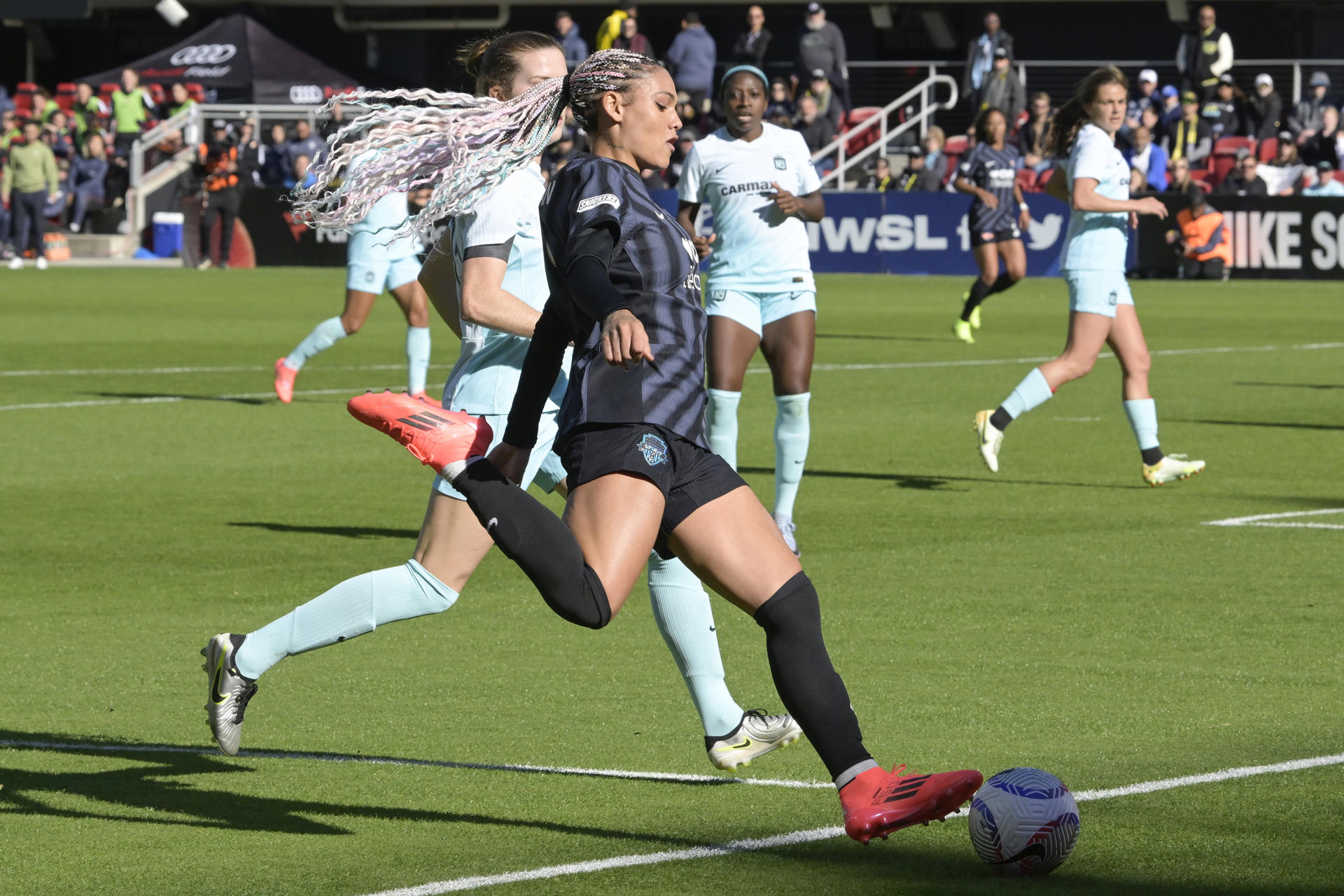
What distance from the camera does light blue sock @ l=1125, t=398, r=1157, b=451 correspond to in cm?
1305

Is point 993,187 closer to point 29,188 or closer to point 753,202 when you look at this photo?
point 753,202

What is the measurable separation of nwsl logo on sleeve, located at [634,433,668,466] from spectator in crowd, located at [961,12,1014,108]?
34697 millimetres

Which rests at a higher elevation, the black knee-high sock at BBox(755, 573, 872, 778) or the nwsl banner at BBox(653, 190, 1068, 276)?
the black knee-high sock at BBox(755, 573, 872, 778)

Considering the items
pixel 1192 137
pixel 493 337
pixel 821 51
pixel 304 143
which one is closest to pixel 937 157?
pixel 821 51

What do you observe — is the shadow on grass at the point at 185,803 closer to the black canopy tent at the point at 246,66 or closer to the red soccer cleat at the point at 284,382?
the red soccer cleat at the point at 284,382

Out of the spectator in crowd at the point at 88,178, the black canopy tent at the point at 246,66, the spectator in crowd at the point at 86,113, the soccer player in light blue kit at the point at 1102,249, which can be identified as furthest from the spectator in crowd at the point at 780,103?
the soccer player in light blue kit at the point at 1102,249

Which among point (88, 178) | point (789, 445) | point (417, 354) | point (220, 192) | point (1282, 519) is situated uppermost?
point (88, 178)

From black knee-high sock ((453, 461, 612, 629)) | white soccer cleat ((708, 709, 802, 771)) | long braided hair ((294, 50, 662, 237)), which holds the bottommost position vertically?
white soccer cleat ((708, 709, 802, 771))

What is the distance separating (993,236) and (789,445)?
14.6 metres

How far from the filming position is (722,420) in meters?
10.9

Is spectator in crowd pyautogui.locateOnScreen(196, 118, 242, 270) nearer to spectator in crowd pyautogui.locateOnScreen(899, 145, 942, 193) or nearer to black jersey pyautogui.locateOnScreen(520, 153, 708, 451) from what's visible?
spectator in crowd pyautogui.locateOnScreen(899, 145, 942, 193)

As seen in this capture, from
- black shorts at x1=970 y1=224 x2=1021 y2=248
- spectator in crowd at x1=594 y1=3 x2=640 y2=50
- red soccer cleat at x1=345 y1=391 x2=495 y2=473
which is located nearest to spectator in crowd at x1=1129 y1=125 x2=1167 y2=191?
spectator in crowd at x1=594 y1=3 x2=640 y2=50

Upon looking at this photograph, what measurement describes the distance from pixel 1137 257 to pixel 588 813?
30.3 metres

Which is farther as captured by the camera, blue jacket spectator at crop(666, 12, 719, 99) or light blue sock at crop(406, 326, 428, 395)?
blue jacket spectator at crop(666, 12, 719, 99)
